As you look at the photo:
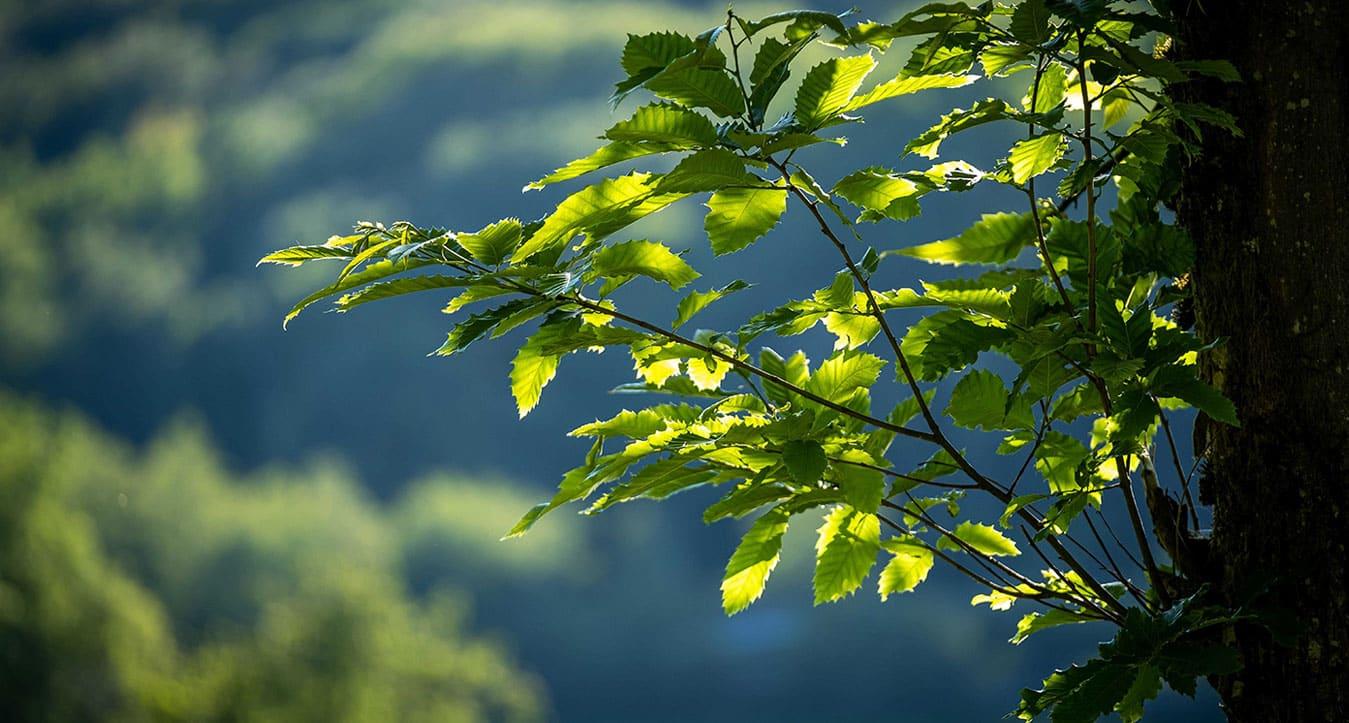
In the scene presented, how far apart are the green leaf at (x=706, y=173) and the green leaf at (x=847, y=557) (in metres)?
0.28

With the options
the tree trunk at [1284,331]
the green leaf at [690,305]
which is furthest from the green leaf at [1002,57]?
the green leaf at [690,305]

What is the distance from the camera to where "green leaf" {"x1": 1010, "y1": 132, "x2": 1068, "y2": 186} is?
2.09 feet

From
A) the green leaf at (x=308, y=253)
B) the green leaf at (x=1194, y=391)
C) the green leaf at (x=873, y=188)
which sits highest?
the green leaf at (x=308, y=253)

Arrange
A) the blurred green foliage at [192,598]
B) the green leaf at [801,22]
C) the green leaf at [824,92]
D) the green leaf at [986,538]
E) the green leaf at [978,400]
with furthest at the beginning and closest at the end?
the blurred green foliage at [192,598], the green leaf at [986,538], the green leaf at [978,400], the green leaf at [824,92], the green leaf at [801,22]

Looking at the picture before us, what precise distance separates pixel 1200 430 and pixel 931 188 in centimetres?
26

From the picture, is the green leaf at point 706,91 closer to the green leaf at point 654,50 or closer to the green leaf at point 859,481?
the green leaf at point 654,50

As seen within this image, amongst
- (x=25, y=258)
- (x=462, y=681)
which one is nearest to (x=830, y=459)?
(x=462, y=681)

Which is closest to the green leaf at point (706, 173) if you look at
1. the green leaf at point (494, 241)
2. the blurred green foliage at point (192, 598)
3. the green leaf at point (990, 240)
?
the green leaf at point (494, 241)

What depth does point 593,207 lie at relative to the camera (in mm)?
582

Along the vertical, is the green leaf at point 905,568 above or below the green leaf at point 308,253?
below

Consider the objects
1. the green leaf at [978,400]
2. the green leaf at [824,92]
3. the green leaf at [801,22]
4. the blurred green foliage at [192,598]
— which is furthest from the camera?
the blurred green foliage at [192,598]

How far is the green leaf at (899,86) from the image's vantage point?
0.58 meters

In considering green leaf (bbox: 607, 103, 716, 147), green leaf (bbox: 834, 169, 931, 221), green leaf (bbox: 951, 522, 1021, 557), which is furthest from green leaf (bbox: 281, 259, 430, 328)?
green leaf (bbox: 951, 522, 1021, 557)

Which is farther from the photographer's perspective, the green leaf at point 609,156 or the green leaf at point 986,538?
the green leaf at point 986,538
